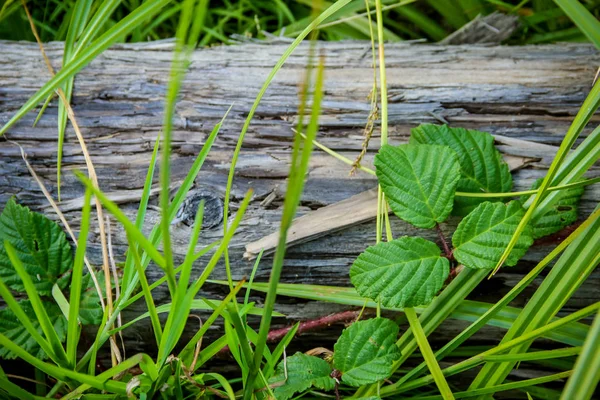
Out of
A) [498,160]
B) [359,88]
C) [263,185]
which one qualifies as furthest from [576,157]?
[263,185]

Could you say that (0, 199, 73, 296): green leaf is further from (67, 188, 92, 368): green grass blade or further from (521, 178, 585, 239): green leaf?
(521, 178, 585, 239): green leaf

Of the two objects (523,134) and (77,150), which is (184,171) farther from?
(523,134)

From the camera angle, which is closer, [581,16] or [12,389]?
[12,389]

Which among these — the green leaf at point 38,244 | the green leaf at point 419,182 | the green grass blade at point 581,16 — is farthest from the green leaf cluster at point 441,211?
the green leaf at point 38,244

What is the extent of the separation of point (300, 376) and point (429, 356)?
255mm

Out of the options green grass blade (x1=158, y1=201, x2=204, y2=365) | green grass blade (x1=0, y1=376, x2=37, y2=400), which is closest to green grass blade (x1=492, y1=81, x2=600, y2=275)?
green grass blade (x1=158, y1=201, x2=204, y2=365)

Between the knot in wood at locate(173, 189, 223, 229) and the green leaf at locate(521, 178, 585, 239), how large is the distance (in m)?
0.66

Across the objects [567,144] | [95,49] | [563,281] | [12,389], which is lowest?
[12,389]

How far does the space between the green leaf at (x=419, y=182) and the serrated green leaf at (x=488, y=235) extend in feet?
0.18

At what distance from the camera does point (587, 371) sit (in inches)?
27.1

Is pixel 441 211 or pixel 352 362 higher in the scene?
pixel 441 211

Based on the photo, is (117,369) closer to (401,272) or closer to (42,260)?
(42,260)

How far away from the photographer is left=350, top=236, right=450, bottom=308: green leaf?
0.99 metres

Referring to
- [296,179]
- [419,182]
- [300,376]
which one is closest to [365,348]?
[300,376]
